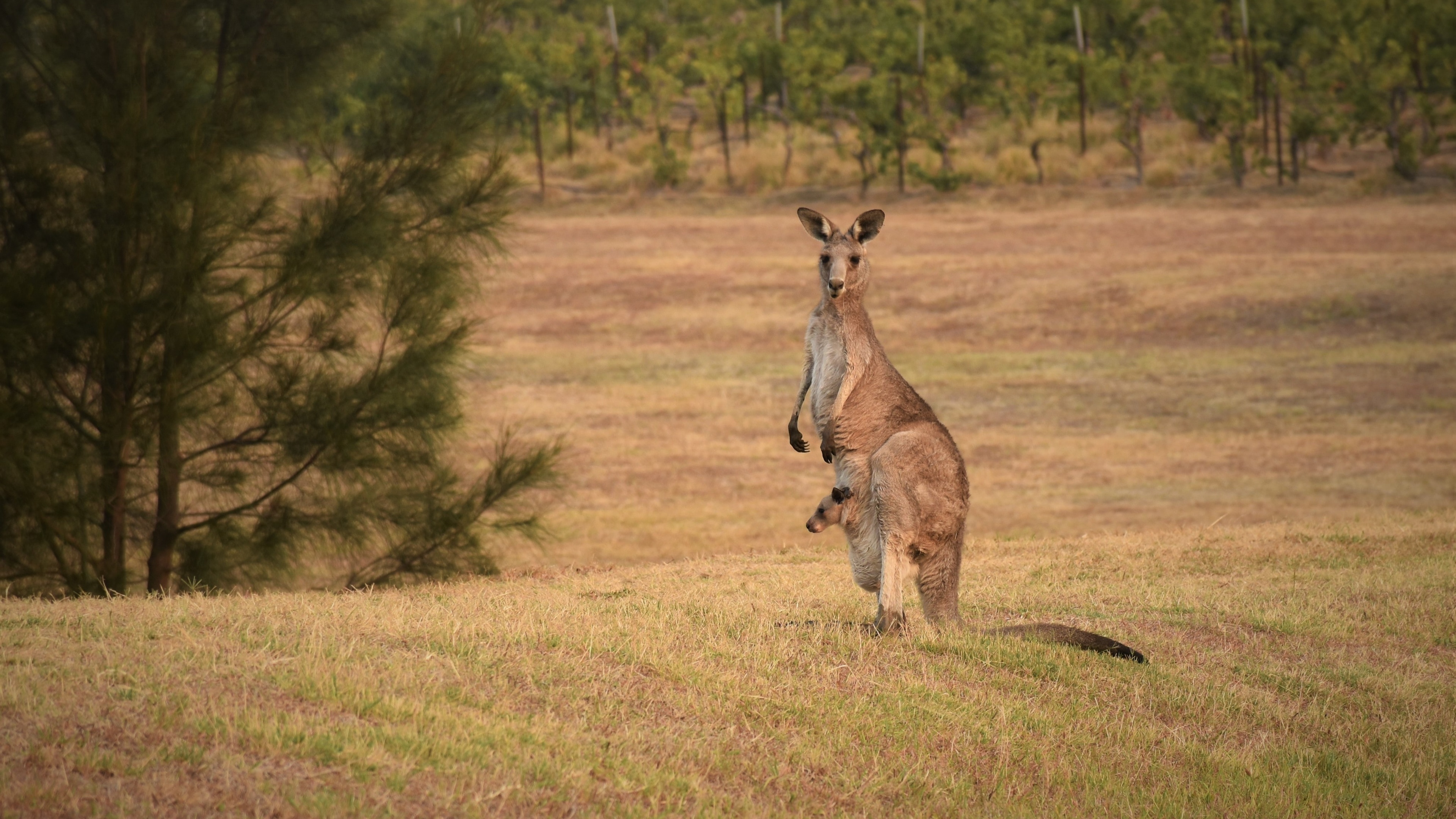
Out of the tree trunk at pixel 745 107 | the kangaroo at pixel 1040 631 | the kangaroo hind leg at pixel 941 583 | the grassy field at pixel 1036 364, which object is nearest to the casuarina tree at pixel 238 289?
the grassy field at pixel 1036 364

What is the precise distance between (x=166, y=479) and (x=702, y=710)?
24.1 ft

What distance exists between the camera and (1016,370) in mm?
26141

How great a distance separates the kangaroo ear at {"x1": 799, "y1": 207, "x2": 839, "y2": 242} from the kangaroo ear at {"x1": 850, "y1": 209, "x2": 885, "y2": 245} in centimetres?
11

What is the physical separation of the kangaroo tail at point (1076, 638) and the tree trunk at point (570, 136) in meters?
49.1

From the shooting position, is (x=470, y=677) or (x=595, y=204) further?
(x=595, y=204)

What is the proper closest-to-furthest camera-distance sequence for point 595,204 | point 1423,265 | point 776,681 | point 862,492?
point 776,681
point 862,492
point 1423,265
point 595,204

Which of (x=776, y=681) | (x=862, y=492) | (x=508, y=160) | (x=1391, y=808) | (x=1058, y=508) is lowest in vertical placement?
(x=1058, y=508)

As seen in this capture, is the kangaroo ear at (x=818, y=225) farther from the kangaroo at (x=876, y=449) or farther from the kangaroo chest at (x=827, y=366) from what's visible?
the kangaroo chest at (x=827, y=366)

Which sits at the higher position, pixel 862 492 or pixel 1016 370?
pixel 862 492

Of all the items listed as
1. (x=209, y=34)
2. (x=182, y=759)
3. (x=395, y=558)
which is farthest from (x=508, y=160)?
(x=182, y=759)

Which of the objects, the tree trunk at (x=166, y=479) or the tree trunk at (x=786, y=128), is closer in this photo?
the tree trunk at (x=166, y=479)

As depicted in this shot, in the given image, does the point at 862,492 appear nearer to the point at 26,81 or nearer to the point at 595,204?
the point at 26,81

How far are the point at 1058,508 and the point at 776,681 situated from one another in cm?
1145

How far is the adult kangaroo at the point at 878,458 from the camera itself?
7.38 metres
